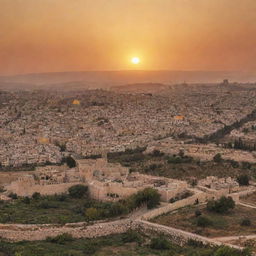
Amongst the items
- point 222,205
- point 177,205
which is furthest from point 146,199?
point 222,205

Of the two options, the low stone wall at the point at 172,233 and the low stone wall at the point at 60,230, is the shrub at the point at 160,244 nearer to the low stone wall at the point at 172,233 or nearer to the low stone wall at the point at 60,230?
the low stone wall at the point at 172,233

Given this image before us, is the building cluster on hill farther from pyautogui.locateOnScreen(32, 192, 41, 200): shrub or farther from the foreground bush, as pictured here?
the foreground bush

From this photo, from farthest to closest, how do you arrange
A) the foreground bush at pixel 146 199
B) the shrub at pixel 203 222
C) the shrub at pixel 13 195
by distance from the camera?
the shrub at pixel 13 195, the foreground bush at pixel 146 199, the shrub at pixel 203 222

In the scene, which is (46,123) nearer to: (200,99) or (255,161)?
(255,161)

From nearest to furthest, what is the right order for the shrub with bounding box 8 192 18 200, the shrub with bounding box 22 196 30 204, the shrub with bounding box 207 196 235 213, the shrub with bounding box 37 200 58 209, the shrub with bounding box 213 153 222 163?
the shrub with bounding box 207 196 235 213, the shrub with bounding box 37 200 58 209, the shrub with bounding box 22 196 30 204, the shrub with bounding box 8 192 18 200, the shrub with bounding box 213 153 222 163

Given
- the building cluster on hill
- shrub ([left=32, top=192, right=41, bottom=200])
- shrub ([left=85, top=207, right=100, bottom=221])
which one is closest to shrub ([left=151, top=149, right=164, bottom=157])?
the building cluster on hill

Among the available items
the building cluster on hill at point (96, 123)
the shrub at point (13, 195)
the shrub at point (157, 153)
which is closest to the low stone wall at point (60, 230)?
the shrub at point (13, 195)
